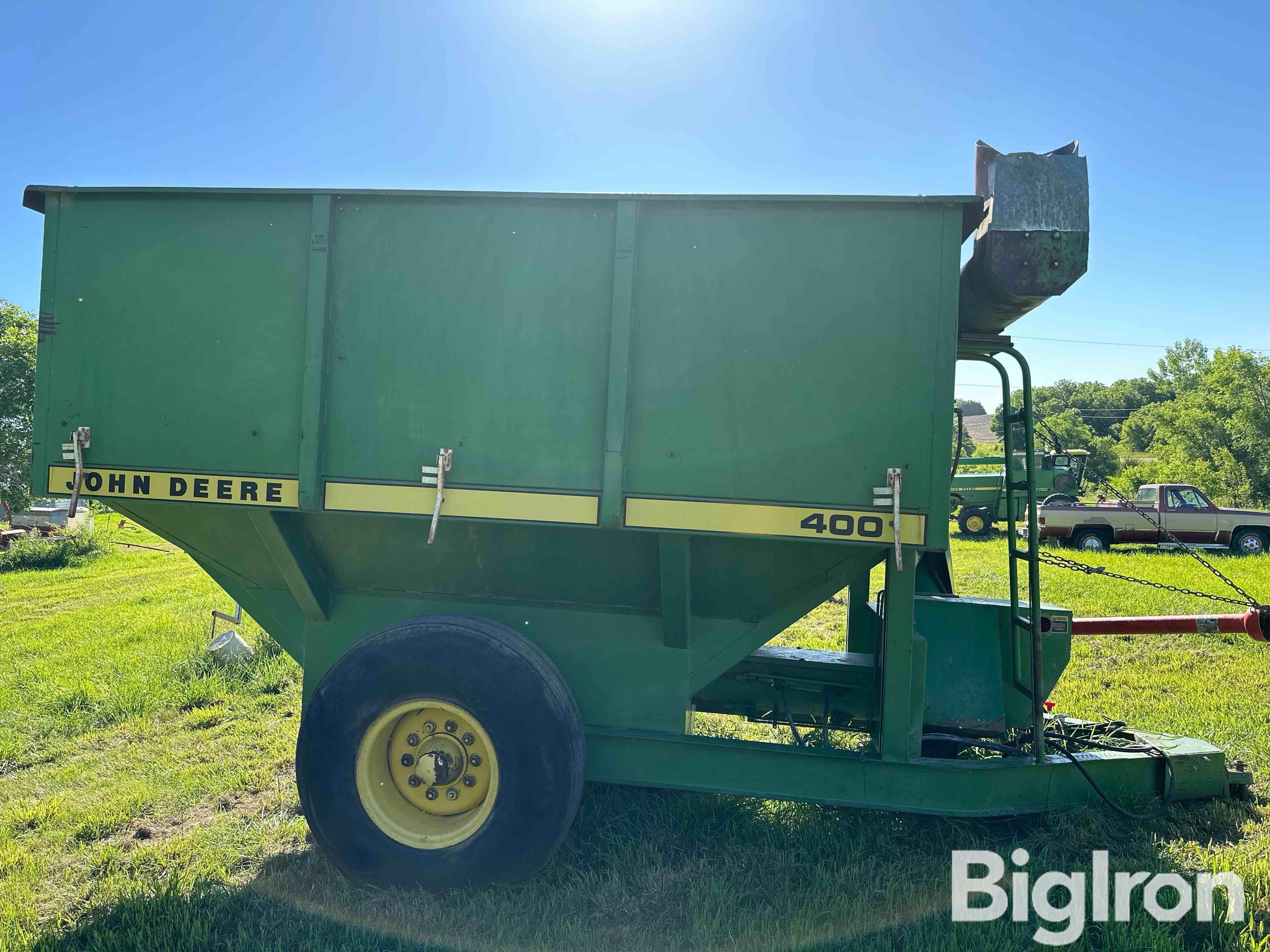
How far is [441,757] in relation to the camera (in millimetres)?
3500

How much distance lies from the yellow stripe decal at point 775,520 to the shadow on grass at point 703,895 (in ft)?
5.00

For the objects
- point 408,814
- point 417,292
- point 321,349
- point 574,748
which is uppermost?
point 417,292

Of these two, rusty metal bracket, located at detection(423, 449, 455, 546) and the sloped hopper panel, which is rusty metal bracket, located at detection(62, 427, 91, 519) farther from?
the sloped hopper panel

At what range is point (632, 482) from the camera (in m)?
3.23

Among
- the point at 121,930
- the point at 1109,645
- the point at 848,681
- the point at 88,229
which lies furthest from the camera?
the point at 1109,645

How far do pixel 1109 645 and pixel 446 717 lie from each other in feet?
23.1

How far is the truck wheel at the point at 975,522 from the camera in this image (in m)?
20.3

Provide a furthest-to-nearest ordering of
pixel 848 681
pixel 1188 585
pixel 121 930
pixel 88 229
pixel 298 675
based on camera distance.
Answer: pixel 1188 585, pixel 298 675, pixel 848 681, pixel 88 229, pixel 121 930

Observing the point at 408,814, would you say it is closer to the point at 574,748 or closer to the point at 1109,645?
the point at 574,748

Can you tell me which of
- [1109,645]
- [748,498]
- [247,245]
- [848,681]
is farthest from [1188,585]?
[247,245]

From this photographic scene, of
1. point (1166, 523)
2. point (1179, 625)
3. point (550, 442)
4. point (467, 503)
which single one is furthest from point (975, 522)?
point (467, 503)

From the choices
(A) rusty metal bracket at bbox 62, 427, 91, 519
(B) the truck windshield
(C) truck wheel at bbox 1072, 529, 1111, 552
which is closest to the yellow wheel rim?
(A) rusty metal bracket at bbox 62, 427, 91, 519

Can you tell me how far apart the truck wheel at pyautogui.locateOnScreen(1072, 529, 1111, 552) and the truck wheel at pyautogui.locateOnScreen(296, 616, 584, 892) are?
57.0ft

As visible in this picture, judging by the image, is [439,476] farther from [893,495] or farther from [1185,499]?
[1185,499]
